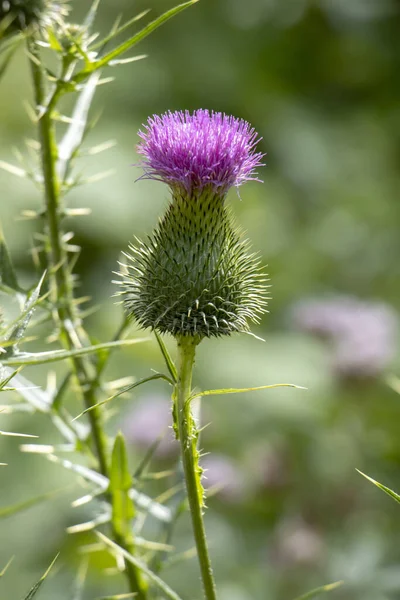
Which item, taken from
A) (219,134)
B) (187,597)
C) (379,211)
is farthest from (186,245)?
(379,211)

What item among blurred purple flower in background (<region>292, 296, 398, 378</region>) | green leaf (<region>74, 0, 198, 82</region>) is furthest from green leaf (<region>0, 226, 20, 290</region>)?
blurred purple flower in background (<region>292, 296, 398, 378</region>)

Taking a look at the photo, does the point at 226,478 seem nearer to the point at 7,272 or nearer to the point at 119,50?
the point at 7,272

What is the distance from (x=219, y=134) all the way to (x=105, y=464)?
2.58 ft

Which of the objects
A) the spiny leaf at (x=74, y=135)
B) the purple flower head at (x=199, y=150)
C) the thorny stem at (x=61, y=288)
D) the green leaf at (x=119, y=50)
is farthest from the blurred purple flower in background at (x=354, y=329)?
the green leaf at (x=119, y=50)

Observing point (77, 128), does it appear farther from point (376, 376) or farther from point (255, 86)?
point (255, 86)

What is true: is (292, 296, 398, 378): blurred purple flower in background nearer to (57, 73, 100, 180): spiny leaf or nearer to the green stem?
(57, 73, 100, 180): spiny leaf

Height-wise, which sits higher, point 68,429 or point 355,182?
point 355,182

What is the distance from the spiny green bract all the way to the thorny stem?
7.6 inches

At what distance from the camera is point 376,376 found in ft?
12.0

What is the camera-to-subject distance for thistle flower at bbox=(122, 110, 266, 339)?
1450mm

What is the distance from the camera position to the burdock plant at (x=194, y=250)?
143cm

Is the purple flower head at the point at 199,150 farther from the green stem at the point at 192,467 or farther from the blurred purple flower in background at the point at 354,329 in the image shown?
the blurred purple flower in background at the point at 354,329

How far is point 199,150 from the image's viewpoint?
1452 mm

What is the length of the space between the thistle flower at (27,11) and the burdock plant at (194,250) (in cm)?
39
